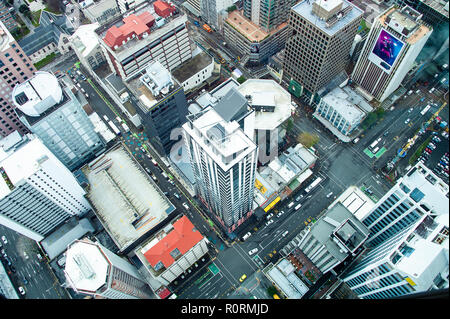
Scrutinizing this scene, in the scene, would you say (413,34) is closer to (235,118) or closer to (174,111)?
(235,118)

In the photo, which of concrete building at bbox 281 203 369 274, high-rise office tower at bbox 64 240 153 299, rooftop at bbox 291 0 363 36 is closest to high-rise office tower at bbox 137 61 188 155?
high-rise office tower at bbox 64 240 153 299

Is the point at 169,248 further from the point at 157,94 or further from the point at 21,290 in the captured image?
the point at 21,290

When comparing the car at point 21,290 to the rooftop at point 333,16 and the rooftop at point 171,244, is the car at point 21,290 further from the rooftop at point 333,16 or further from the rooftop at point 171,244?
the rooftop at point 333,16

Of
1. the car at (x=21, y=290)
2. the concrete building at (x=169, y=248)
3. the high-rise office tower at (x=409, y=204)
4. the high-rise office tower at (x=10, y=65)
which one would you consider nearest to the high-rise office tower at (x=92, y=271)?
the concrete building at (x=169, y=248)

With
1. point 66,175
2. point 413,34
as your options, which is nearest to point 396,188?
point 413,34

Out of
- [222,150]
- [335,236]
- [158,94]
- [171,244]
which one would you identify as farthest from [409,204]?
[158,94]

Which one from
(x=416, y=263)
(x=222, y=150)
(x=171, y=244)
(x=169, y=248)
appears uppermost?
(x=171, y=244)

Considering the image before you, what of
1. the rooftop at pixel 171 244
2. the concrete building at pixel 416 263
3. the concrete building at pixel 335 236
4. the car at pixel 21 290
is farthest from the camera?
the car at pixel 21 290
